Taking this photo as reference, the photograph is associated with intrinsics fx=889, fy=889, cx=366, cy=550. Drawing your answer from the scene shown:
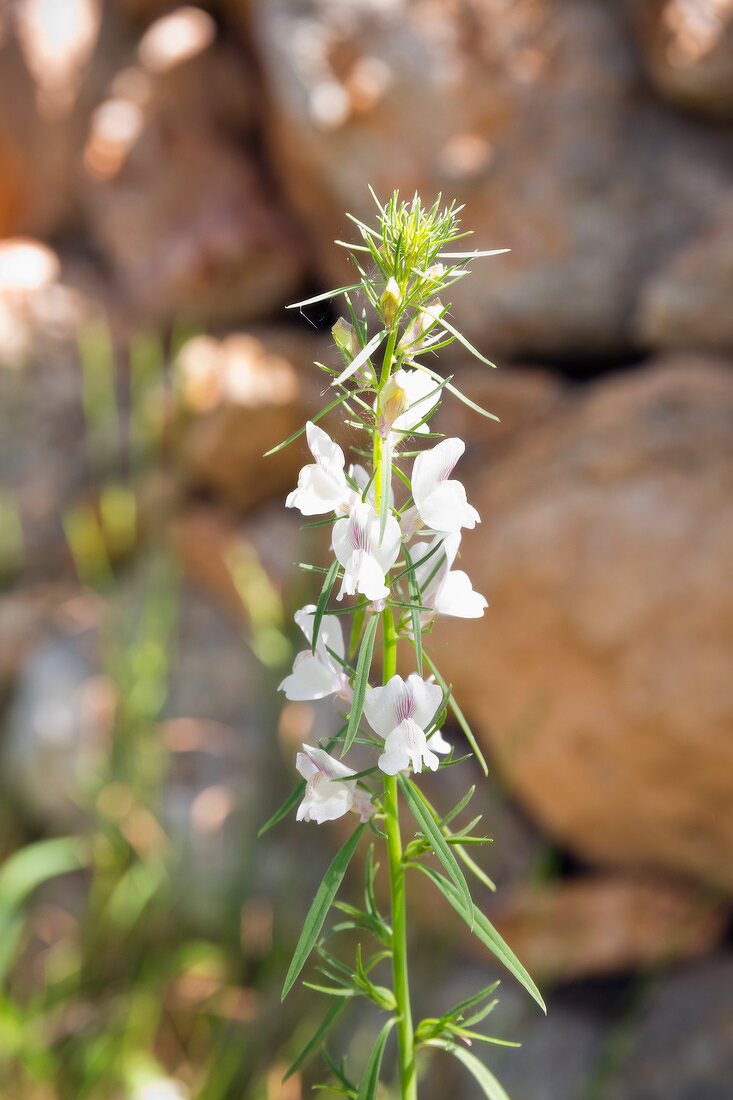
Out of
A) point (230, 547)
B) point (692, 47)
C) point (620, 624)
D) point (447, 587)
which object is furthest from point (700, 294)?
point (447, 587)

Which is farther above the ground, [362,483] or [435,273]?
[435,273]

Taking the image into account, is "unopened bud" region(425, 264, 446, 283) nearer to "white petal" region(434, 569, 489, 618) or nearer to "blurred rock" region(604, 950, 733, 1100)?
"white petal" region(434, 569, 489, 618)

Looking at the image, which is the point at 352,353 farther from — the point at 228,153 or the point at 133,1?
the point at 133,1

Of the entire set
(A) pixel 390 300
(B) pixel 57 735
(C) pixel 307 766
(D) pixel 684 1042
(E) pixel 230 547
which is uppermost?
(A) pixel 390 300

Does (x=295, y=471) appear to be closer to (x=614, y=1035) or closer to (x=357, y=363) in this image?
(x=614, y=1035)

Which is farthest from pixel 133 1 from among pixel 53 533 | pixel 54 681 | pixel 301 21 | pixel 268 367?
pixel 54 681
